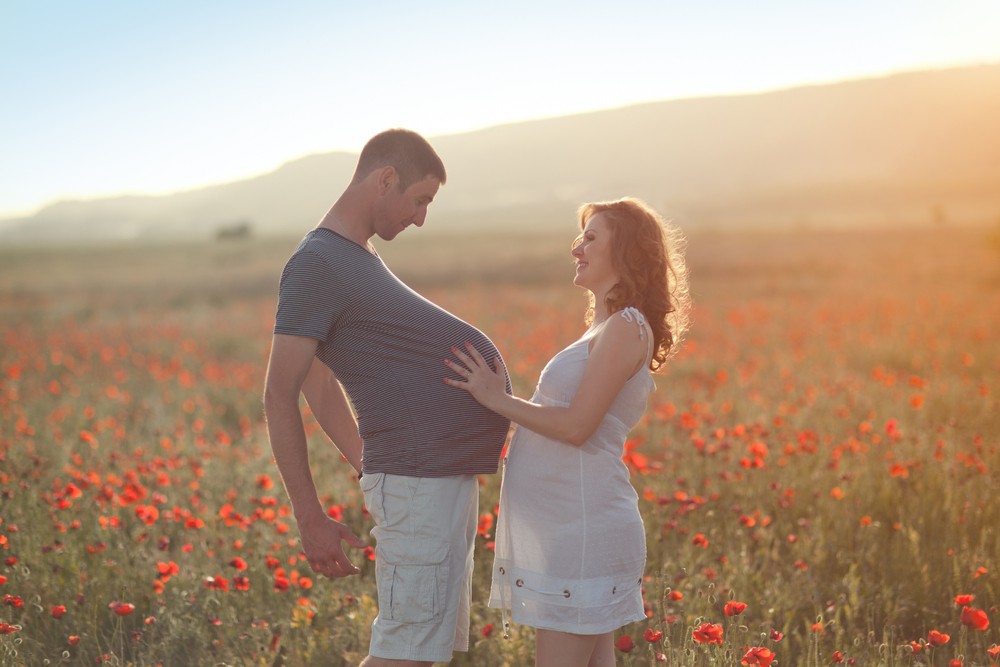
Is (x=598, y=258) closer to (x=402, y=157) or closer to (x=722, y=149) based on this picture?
(x=402, y=157)

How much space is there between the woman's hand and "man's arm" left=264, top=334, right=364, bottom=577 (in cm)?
47

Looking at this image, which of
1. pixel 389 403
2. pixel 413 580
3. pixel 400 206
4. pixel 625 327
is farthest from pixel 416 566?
pixel 400 206

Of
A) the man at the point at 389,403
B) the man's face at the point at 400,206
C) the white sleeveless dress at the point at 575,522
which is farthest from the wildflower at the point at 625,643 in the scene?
the man's face at the point at 400,206

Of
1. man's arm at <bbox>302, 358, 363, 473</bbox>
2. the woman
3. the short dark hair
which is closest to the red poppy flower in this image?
the woman

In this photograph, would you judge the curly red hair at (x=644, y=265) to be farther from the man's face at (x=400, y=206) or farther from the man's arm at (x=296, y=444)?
the man's arm at (x=296, y=444)

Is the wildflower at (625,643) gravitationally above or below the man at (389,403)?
below

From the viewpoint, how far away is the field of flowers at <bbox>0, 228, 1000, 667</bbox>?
11.6ft

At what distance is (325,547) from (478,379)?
75 centimetres

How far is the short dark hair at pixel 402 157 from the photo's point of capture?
2.79 metres

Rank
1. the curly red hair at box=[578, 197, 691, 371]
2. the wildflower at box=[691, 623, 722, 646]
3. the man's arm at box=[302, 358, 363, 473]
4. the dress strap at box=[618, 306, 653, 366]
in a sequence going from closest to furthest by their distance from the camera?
the wildflower at box=[691, 623, 722, 646] → the dress strap at box=[618, 306, 653, 366] → the curly red hair at box=[578, 197, 691, 371] → the man's arm at box=[302, 358, 363, 473]

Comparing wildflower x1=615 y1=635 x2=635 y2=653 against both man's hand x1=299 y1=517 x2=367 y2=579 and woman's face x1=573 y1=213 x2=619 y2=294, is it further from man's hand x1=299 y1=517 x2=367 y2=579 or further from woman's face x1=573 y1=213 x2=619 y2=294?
woman's face x1=573 y1=213 x2=619 y2=294

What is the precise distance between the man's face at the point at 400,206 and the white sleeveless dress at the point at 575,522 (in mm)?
710

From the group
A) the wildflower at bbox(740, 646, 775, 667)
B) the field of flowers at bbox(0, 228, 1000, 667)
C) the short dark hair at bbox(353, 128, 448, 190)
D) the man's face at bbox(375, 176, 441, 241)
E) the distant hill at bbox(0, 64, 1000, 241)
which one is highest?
the distant hill at bbox(0, 64, 1000, 241)

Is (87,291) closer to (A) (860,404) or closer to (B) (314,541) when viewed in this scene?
(A) (860,404)
